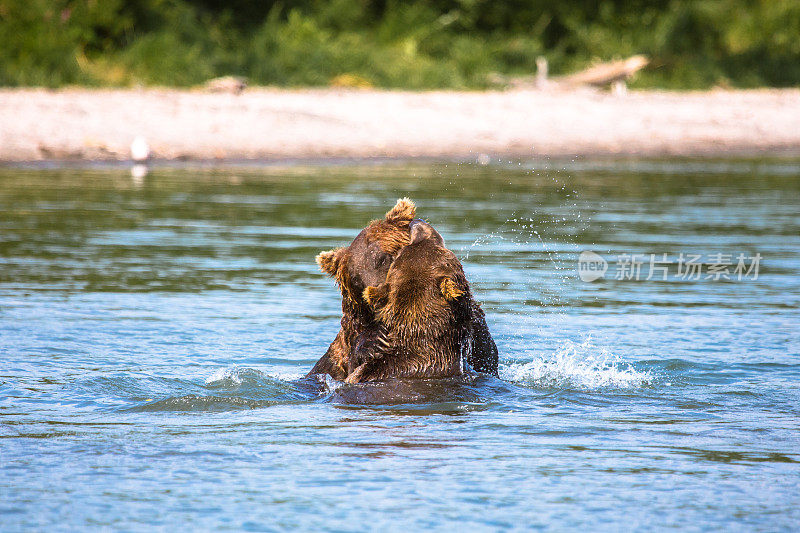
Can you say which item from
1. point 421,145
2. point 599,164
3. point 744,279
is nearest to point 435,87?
point 421,145

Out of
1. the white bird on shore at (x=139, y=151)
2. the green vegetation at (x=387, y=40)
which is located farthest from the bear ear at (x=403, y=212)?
the green vegetation at (x=387, y=40)

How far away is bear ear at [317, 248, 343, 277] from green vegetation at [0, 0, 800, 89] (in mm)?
18678

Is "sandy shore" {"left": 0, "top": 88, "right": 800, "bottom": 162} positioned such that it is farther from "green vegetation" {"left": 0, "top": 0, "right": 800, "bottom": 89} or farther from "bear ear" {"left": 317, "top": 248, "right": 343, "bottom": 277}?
"bear ear" {"left": 317, "top": 248, "right": 343, "bottom": 277}

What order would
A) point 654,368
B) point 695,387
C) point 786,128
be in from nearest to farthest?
point 695,387 < point 654,368 < point 786,128

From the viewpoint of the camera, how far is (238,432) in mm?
4867

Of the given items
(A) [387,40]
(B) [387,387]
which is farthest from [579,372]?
(A) [387,40]

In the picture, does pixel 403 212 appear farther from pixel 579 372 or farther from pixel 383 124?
pixel 383 124

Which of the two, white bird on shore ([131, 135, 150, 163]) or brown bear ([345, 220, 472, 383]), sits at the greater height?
white bird on shore ([131, 135, 150, 163])

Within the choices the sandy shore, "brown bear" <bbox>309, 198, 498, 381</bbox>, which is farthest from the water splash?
the sandy shore

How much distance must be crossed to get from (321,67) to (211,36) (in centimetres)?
365

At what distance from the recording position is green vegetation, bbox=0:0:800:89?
80.8ft

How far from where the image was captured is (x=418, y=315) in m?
4.98

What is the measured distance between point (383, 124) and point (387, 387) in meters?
17.7

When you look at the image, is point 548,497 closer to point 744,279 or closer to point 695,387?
point 695,387
